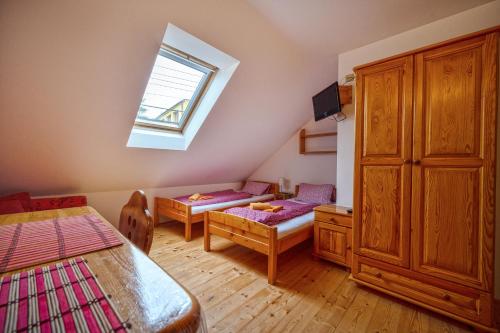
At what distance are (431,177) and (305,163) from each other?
2580 millimetres

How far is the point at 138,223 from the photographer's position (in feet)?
3.46

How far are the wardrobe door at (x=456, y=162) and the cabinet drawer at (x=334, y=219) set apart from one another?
60 centimetres

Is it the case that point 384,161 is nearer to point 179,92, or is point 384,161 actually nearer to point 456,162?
point 456,162

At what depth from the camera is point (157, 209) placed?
3.69 m

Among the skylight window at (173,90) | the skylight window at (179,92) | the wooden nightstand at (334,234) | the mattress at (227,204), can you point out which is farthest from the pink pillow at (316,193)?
the skylight window at (173,90)

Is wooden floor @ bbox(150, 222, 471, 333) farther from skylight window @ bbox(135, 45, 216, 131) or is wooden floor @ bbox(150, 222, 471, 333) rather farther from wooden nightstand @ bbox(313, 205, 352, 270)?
skylight window @ bbox(135, 45, 216, 131)

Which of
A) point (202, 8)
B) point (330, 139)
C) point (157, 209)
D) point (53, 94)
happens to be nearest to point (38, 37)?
point (53, 94)

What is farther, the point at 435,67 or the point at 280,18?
the point at 280,18

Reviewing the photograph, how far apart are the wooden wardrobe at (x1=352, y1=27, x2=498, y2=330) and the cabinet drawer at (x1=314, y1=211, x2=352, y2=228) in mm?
266

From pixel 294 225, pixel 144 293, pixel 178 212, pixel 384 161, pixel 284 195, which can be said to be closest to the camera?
pixel 144 293

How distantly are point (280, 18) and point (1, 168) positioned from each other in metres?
3.21

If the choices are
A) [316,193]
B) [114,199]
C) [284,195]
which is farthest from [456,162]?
[114,199]

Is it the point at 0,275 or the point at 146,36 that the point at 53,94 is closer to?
the point at 146,36

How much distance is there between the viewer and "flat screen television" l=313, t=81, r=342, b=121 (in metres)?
2.37
